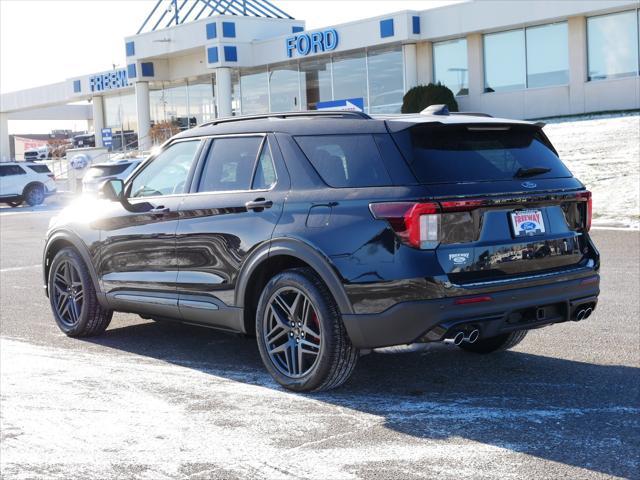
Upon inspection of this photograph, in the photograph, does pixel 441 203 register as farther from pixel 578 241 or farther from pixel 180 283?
pixel 180 283

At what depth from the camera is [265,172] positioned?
20.5 ft

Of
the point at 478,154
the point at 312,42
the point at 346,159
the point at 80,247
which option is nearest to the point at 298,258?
the point at 346,159

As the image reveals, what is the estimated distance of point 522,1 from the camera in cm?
3041

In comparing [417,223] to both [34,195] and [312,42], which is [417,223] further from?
[312,42]

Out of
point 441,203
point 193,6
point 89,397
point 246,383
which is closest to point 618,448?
point 441,203

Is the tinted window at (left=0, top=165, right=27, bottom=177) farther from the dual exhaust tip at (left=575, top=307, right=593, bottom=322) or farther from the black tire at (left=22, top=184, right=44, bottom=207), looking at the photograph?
the dual exhaust tip at (left=575, top=307, right=593, bottom=322)

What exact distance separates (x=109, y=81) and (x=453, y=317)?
4988cm

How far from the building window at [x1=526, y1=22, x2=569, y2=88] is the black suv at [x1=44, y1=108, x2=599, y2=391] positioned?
83.6 feet

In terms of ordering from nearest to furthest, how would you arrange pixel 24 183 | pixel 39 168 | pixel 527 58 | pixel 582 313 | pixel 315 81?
pixel 582 313
pixel 527 58
pixel 24 183
pixel 39 168
pixel 315 81

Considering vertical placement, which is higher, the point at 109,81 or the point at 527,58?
the point at 109,81

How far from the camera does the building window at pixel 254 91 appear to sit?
41938mm

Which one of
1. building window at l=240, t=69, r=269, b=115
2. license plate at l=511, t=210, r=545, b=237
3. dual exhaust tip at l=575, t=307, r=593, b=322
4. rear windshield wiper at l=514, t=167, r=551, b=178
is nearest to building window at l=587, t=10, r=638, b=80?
building window at l=240, t=69, r=269, b=115

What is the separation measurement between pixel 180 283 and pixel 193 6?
40307 mm

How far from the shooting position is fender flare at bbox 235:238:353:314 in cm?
552
